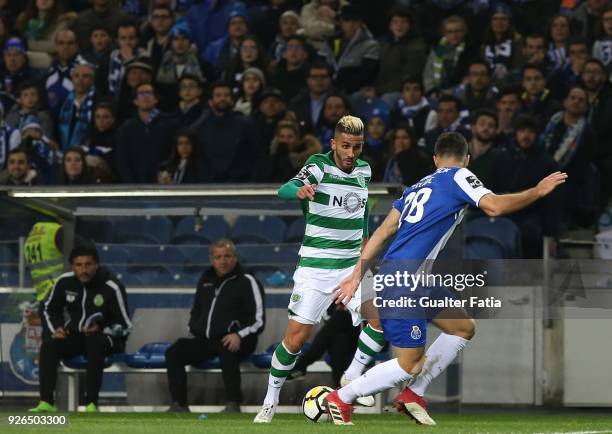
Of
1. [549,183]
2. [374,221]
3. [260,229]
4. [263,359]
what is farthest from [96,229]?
[549,183]

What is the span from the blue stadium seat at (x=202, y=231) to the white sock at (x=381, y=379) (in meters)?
4.82

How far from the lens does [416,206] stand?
9852mm

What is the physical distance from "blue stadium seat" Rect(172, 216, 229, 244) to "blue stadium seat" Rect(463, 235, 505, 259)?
2.30 metres

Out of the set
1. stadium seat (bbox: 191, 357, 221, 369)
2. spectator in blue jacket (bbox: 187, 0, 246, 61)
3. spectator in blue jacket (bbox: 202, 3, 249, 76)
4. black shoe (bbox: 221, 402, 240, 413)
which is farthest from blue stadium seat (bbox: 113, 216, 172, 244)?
spectator in blue jacket (bbox: 187, 0, 246, 61)

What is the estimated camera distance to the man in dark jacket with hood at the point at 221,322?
13852mm

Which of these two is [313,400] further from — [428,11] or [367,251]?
[428,11]

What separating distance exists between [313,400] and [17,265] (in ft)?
17.0

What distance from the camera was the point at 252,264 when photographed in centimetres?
1455

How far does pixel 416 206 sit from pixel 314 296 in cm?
163

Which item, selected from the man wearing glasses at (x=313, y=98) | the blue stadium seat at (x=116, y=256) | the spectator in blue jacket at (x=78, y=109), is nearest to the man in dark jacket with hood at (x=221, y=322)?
the blue stadium seat at (x=116, y=256)

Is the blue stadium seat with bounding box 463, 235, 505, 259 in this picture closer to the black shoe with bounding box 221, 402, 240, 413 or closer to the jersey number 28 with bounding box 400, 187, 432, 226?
the black shoe with bounding box 221, 402, 240, 413

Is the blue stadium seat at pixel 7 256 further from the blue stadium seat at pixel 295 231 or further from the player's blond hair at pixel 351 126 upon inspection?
the player's blond hair at pixel 351 126

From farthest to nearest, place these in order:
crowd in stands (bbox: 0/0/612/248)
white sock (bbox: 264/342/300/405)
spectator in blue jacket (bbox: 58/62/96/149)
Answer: spectator in blue jacket (bbox: 58/62/96/149) < crowd in stands (bbox: 0/0/612/248) < white sock (bbox: 264/342/300/405)

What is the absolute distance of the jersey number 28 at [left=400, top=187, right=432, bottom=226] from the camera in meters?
9.83
